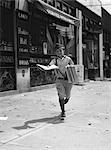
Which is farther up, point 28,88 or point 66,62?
point 66,62

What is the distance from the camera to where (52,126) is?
7148mm

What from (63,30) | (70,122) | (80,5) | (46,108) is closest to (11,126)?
(70,122)

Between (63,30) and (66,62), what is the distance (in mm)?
11192

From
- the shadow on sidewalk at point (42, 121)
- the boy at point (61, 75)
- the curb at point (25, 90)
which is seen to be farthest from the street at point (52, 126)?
the curb at point (25, 90)

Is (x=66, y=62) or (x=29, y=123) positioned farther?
Result: (x=66, y=62)

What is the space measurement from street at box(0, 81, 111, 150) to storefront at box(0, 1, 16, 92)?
1.73 meters

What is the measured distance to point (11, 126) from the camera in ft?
23.4

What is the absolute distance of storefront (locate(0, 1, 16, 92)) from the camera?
12.2 metres

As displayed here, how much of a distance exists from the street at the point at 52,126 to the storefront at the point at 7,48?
68.0 inches

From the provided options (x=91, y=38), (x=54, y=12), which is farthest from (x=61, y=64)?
(x=91, y=38)

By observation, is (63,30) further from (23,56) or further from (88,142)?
(88,142)

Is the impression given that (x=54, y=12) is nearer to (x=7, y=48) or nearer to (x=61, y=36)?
(x=61, y=36)

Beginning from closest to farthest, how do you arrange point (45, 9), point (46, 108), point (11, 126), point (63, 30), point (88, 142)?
point (88, 142)
point (11, 126)
point (46, 108)
point (45, 9)
point (63, 30)

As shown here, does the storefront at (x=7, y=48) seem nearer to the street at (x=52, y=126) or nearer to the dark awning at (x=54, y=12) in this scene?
the street at (x=52, y=126)
